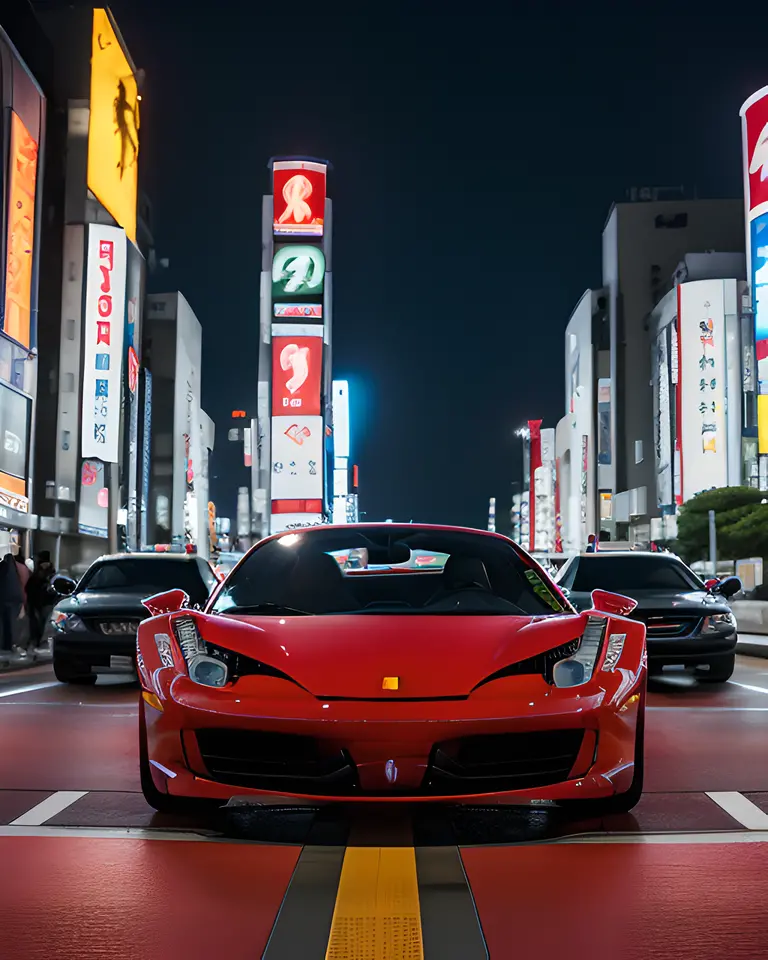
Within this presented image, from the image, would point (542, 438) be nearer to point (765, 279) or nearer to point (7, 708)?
point (765, 279)

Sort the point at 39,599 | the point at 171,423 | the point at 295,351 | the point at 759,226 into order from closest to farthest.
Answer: the point at 39,599 < the point at 759,226 < the point at 295,351 < the point at 171,423

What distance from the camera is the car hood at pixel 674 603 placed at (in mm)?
11641

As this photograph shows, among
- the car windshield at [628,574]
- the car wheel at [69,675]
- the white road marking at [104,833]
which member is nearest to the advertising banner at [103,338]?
the car wheel at [69,675]

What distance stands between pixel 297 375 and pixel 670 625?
67.0 metres

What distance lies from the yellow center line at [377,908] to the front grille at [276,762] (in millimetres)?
264

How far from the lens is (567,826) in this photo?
484 cm

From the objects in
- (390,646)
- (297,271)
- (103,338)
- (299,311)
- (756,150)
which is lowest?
(390,646)

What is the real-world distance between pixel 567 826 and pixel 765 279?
56.2 meters

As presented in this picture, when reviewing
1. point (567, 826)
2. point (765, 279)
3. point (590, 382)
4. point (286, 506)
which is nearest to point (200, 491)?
point (590, 382)

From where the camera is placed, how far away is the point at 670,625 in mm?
11664

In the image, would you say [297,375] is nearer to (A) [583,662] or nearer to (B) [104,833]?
(B) [104,833]

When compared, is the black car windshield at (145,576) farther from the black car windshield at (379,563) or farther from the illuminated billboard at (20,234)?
the illuminated billboard at (20,234)

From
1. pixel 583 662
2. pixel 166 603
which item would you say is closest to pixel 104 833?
pixel 166 603

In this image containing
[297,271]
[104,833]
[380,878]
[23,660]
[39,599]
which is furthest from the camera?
[297,271]
